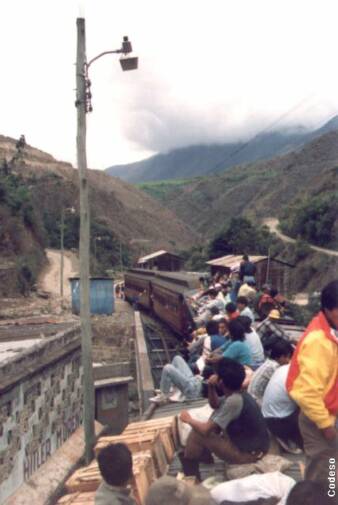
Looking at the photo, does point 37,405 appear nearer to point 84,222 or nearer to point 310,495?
point 84,222

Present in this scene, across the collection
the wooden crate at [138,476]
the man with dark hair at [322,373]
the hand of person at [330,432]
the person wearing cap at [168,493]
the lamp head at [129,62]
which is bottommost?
the wooden crate at [138,476]

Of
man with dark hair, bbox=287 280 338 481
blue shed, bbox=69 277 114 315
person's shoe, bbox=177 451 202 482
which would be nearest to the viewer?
man with dark hair, bbox=287 280 338 481

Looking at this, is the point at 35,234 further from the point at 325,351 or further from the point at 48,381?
the point at 325,351

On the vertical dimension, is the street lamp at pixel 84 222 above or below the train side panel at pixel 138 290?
above

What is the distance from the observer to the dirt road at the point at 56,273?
138ft

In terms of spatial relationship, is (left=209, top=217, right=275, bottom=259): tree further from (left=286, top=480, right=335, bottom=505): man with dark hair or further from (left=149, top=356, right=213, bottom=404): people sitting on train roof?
(left=286, top=480, right=335, bottom=505): man with dark hair

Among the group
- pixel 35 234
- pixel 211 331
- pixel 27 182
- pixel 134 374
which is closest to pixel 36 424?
pixel 211 331

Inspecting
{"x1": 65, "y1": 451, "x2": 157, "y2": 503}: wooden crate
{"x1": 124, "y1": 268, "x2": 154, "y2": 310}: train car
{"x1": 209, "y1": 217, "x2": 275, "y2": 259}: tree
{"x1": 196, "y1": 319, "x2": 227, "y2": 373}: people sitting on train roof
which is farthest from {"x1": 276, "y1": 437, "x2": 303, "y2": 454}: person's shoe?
{"x1": 209, "y1": 217, "x2": 275, "y2": 259}: tree

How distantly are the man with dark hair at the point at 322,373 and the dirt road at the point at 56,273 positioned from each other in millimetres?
34522

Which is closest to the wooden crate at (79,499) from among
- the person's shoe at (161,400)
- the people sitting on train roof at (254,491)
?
the people sitting on train roof at (254,491)

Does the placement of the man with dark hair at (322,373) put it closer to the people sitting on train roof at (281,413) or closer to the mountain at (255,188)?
the people sitting on train roof at (281,413)

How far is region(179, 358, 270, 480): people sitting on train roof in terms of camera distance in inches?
194

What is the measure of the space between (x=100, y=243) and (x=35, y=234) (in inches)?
759

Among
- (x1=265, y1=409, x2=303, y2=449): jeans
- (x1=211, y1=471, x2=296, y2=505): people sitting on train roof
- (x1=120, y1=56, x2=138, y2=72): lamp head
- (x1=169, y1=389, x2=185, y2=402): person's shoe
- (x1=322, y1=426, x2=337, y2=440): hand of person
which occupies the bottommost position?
(x1=169, y1=389, x2=185, y2=402): person's shoe
